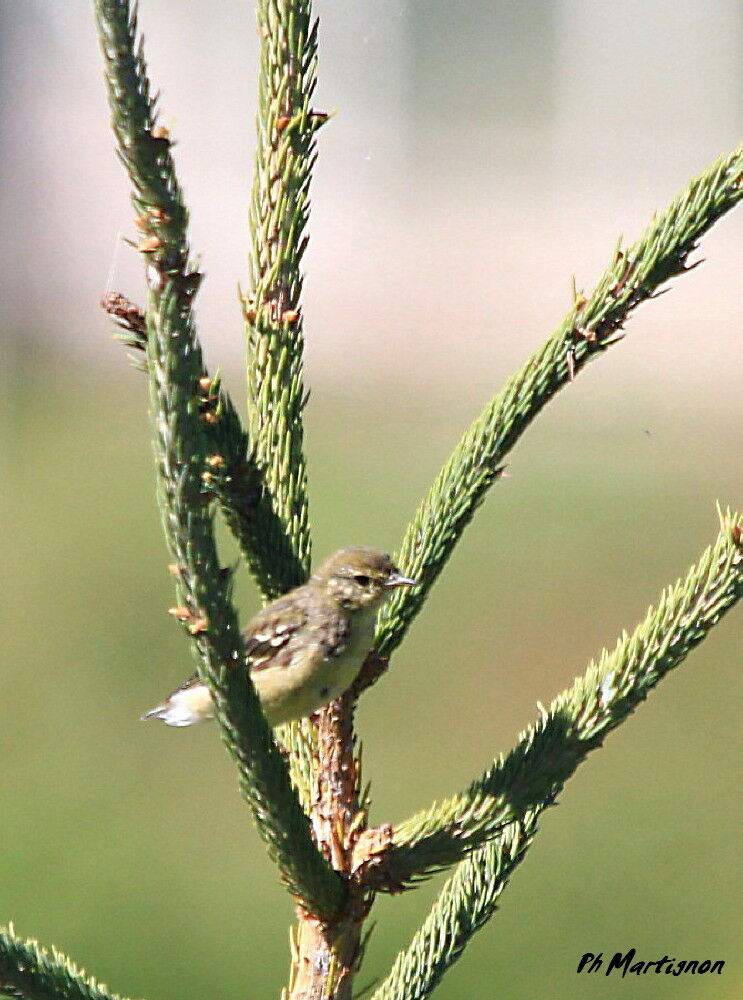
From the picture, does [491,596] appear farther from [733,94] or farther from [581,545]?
[733,94]

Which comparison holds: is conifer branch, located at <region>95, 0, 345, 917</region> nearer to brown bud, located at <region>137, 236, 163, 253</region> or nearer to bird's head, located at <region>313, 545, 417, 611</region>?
brown bud, located at <region>137, 236, 163, 253</region>

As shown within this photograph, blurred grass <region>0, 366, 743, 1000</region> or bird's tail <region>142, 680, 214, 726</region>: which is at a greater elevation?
bird's tail <region>142, 680, 214, 726</region>

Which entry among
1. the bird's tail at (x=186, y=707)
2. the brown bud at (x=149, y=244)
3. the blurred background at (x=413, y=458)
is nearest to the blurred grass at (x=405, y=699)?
the blurred background at (x=413, y=458)

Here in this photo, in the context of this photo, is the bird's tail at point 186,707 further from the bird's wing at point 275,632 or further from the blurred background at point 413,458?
the blurred background at point 413,458

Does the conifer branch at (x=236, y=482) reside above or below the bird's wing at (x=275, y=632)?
above

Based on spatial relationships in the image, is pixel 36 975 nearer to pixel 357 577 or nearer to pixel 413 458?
pixel 357 577

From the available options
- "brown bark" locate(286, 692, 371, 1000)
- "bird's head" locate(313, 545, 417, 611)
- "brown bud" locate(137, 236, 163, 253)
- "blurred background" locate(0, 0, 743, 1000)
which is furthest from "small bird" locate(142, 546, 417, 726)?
"blurred background" locate(0, 0, 743, 1000)
